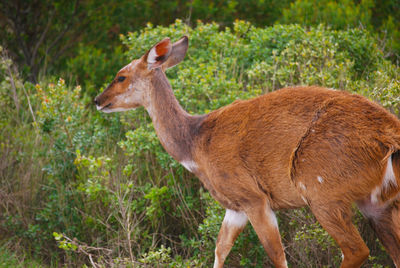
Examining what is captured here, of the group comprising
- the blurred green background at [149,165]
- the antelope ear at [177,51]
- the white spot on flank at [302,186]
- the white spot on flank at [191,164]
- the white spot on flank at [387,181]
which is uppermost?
the antelope ear at [177,51]

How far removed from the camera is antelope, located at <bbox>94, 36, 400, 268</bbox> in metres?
4.30

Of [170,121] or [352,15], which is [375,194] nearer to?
[170,121]

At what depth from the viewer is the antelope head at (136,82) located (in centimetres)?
560

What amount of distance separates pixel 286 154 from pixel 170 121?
1.30 meters

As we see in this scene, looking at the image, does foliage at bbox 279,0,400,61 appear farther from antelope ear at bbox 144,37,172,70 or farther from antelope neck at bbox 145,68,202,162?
antelope neck at bbox 145,68,202,162

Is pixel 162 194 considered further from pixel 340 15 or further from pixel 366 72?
pixel 340 15

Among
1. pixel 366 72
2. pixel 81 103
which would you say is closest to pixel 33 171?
pixel 81 103

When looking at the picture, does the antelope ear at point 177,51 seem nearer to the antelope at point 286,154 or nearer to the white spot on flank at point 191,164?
the antelope at point 286,154

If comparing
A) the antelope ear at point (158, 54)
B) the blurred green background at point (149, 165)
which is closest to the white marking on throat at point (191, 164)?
the blurred green background at point (149, 165)

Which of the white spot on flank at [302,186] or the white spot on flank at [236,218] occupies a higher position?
the white spot on flank at [302,186]

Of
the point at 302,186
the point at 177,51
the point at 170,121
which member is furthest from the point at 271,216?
the point at 177,51

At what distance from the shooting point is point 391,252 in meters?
4.57

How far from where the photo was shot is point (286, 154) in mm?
4633

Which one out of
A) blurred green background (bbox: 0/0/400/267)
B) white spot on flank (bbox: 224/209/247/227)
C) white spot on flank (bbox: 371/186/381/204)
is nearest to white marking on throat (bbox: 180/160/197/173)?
white spot on flank (bbox: 224/209/247/227)
